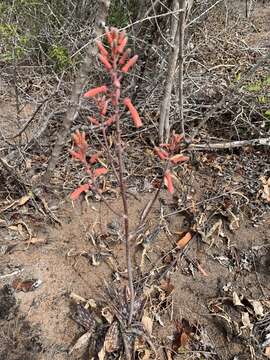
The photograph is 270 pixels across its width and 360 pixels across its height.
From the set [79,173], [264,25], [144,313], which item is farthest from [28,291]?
[264,25]

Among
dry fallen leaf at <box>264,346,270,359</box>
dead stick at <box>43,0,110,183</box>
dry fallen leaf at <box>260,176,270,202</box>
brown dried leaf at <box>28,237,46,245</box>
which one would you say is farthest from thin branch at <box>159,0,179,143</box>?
dry fallen leaf at <box>264,346,270,359</box>

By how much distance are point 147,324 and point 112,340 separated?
27 cm

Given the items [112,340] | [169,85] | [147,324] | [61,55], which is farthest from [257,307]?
[61,55]

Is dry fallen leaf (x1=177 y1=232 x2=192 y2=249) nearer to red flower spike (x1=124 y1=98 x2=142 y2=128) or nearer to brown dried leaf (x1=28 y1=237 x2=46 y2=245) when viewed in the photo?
brown dried leaf (x1=28 y1=237 x2=46 y2=245)

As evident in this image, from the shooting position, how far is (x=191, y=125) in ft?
13.3

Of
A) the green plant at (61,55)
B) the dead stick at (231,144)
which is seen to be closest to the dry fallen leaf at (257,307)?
the dead stick at (231,144)

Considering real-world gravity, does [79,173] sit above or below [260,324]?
above

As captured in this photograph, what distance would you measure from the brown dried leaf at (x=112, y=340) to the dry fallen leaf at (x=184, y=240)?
0.87 m

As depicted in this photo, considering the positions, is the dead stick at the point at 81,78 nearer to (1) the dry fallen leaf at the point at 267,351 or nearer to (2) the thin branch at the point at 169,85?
(2) the thin branch at the point at 169,85

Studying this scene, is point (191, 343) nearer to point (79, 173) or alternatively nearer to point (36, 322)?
point (36, 322)

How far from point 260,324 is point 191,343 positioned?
1.69 ft

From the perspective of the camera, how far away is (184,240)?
3.08 meters

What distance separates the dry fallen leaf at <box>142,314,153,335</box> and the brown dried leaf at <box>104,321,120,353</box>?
0.20m

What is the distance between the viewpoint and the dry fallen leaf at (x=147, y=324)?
2.54 m
